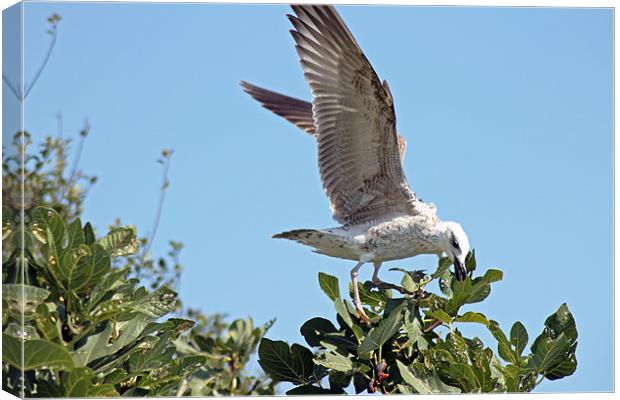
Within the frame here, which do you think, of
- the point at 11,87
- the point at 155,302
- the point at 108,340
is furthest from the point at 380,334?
the point at 11,87

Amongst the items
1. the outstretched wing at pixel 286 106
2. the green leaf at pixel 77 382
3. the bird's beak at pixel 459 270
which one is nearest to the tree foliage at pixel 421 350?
the bird's beak at pixel 459 270

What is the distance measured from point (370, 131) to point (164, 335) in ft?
4.92

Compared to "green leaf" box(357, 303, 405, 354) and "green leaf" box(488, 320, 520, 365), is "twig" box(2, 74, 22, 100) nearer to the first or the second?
"green leaf" box(357, 303, 405, 354)

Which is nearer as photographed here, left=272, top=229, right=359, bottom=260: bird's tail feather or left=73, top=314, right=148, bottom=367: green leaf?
left=73, top=314, right=148, bottom=367: green leaf

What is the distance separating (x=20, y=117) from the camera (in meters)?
2.93

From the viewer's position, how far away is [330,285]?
10.6 feet

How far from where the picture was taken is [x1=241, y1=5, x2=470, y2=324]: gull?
3.95m

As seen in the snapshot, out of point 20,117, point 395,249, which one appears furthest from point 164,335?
point 395,249

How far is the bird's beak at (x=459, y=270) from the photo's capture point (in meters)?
3.69

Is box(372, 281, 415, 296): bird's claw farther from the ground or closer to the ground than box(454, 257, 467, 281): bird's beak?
closer to the ground

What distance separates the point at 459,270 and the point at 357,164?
639 millimetres

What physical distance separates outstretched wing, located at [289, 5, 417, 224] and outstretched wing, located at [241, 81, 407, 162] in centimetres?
115

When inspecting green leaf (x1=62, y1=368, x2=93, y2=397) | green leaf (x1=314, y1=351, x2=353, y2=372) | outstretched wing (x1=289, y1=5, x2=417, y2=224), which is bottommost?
green leaf (x1=62, y1=368, x2=93, y2=397)

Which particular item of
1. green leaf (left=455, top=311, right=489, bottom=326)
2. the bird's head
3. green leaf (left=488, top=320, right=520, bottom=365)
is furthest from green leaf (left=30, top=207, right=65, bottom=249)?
the bird's head
